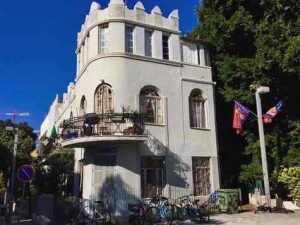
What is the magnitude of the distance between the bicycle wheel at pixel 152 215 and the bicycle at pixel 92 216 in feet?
6.79

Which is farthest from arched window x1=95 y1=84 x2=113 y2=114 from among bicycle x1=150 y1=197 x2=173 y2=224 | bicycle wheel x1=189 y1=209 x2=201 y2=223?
bicycle wheel x1=189 y1=209 x2=201 y2=223

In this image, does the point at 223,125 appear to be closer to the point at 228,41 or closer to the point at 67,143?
the point at 228,41

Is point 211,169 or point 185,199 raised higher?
point 211,169

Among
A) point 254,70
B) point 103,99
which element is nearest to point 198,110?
point 254,70

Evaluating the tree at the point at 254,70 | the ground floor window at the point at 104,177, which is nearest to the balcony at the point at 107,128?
the ground floor window at the point at 104,177

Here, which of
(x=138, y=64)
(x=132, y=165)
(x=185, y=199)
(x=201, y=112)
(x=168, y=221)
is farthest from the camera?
(x=201, y=112)

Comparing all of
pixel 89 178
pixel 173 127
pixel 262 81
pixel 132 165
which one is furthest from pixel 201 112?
pixel 89 178

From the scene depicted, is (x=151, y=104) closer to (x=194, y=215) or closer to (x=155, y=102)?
(x=155, y=102)

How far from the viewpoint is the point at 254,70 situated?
21438 millimetres

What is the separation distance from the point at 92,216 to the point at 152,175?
13.7 ft

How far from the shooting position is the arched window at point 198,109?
20703mm

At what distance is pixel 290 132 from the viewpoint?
21.3m

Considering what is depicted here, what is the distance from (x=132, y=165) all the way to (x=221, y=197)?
15.5 ft

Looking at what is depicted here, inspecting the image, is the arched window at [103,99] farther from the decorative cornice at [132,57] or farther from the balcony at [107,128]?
the decorative cornice at [132,57]
